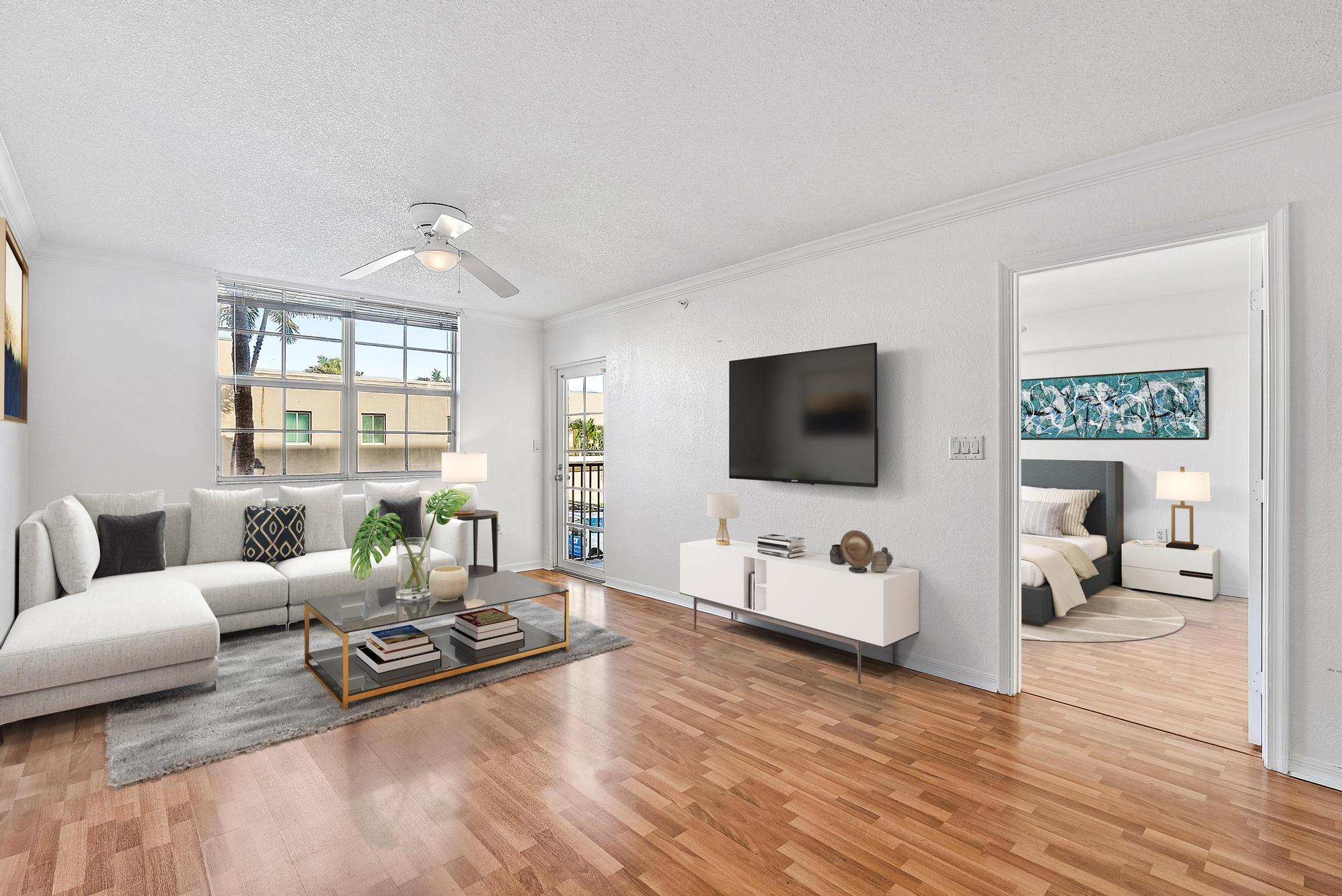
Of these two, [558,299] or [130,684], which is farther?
[558,299]

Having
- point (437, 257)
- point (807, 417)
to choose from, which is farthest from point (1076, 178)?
point (437, 257)

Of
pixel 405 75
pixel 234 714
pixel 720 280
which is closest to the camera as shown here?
pixel 405 75

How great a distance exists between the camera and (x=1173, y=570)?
5.28 meters

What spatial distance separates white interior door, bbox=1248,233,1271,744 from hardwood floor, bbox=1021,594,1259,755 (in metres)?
0.26

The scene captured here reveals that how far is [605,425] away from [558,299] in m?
1.17

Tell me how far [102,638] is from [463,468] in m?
2.74

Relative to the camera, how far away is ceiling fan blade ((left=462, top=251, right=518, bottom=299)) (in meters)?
3.35

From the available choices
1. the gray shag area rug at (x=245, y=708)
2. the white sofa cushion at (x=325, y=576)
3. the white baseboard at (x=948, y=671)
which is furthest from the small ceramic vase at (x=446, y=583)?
the white baseboard at (x=948, y=671)

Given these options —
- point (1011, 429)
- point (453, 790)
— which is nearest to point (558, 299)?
point (1011, 429)

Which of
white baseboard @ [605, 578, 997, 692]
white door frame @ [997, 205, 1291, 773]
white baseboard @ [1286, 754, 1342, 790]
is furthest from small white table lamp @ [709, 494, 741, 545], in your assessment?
white baseboard @ [1286, 754, 1342, 790]

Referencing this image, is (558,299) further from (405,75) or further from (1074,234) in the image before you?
(1074,234)

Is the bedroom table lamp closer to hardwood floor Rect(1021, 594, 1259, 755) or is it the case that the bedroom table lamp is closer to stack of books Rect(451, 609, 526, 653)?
hardwood floor Rect(1021, 594, 1259, 755)

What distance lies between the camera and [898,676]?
3465mm

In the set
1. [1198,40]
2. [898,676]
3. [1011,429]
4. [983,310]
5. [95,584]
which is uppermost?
[1198,40]
